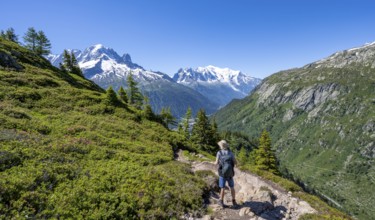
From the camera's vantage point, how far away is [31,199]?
1025cm

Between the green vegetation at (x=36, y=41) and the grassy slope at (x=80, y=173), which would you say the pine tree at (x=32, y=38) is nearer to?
the green vegetation at (x=36, y=41)

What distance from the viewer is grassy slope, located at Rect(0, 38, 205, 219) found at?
10.5 meters

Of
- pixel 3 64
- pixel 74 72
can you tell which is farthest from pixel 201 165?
pixel 74 72

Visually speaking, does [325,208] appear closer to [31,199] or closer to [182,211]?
[182,211]

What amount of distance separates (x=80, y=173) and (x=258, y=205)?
1096cm

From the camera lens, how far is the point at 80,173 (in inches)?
536

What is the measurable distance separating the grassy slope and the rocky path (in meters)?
A: 1.37

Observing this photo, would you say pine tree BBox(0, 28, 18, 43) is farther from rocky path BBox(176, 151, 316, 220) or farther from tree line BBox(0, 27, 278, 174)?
rocky path BBox(176, 151, 316, 220)

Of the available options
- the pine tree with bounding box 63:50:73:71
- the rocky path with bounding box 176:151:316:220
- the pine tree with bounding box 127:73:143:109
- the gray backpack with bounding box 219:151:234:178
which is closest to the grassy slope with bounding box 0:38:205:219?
Result: the rocky path with bounding box 176:151:316:220

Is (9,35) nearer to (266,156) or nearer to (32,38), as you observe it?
(32,38)

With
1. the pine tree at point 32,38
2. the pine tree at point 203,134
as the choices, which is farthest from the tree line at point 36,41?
the pine tree at point 203,134

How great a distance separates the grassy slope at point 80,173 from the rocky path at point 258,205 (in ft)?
4.49

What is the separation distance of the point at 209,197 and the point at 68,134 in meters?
14.1

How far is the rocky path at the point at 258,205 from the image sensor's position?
1317cm
